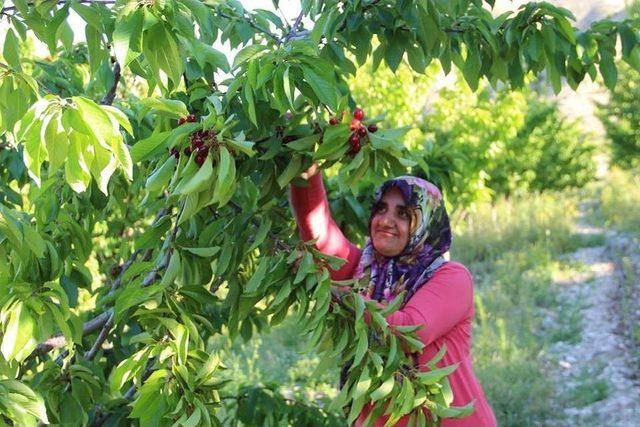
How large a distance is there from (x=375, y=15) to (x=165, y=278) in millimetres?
982

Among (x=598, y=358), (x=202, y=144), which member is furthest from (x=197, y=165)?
(x=598, y=358)

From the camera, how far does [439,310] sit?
8.93 ft

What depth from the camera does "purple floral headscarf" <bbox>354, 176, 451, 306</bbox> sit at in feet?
9.56

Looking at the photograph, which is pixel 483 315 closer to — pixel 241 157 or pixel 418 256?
pixel 418 256

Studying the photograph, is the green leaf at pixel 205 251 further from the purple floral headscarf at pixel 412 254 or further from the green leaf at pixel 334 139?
the purple floral headscarf at pixel 412 254

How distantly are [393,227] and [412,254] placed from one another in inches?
4.0

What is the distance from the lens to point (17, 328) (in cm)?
199

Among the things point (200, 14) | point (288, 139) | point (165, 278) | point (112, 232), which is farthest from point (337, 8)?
point (112, 232)

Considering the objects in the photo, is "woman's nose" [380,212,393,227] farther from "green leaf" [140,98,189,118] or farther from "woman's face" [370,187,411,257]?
"green leaf" [140,98,189,118]

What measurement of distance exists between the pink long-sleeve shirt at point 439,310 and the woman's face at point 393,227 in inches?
5.7

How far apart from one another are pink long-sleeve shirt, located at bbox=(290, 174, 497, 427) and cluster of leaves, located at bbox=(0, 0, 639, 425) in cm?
18

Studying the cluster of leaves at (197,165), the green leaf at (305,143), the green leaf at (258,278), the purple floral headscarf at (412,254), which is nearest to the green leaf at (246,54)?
the cluster of leaves at (197,165)

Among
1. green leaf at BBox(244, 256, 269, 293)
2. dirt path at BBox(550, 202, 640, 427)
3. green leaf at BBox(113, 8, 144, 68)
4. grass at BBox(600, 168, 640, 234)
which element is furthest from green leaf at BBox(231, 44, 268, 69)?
grass at BBox(600, 168, 640, 234)

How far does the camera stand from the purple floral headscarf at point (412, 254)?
9.56 ft
